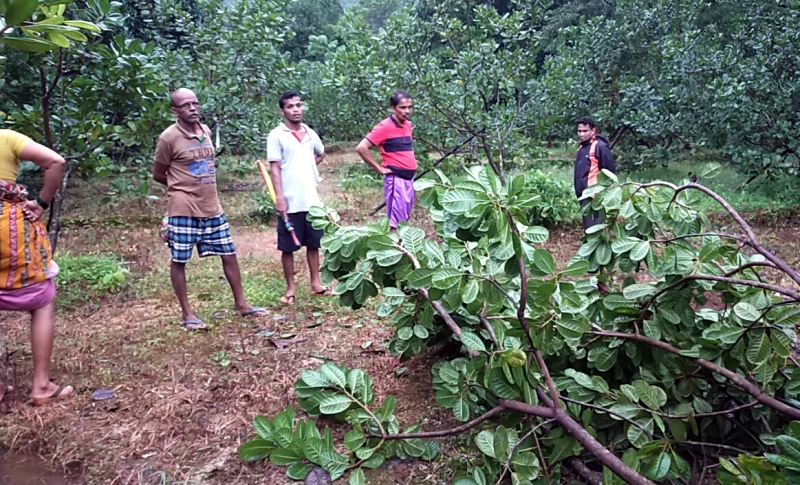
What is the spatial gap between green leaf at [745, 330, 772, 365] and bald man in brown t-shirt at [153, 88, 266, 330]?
3089 millimetres

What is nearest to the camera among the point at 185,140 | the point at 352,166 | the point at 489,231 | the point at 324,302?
the point at 489,231

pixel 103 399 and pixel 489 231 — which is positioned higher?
pixel 489 231

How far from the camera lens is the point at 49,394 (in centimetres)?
291

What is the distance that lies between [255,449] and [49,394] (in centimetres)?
140

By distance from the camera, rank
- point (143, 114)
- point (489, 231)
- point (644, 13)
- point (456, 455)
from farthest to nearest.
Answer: point (644, 13)
point (143, 114)
point (456, 455)
point (489, 231)

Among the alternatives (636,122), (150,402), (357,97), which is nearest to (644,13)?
(636,122)

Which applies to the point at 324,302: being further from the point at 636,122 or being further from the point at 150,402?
the point at 636,122

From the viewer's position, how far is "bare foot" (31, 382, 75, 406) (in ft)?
9.43

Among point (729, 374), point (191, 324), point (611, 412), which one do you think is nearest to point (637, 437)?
point (611, 412)

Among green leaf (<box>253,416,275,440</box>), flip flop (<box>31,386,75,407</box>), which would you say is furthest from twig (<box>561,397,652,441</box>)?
flip flop (<box>31,386,75,407</box>)

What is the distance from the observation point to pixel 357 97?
8.02 metres

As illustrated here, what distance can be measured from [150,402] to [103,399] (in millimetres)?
258

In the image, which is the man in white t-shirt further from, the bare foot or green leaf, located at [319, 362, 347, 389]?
green leaf, located at [319, 362, 347, 389]

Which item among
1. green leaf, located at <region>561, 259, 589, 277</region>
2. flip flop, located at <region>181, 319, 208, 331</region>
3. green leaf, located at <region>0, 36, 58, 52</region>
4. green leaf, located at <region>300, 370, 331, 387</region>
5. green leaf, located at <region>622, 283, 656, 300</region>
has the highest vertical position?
green leaf, located at <region>0, 36, 58, 52</region>
